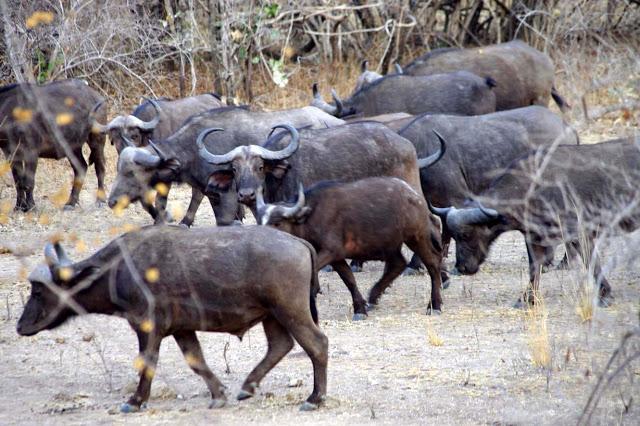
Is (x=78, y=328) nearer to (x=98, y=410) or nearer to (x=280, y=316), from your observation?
(x=98, y=410)

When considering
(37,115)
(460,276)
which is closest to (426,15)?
(37,115)

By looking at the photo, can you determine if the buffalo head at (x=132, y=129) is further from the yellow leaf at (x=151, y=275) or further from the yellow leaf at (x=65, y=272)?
the yellow leaf at (x=151, y=275)

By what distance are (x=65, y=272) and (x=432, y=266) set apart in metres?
3.73

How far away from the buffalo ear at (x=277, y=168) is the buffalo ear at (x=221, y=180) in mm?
417

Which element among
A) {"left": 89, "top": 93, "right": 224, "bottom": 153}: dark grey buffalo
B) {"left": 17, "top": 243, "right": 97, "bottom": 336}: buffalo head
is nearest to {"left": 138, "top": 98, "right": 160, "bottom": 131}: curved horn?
{"left": 89, "top": 93, "right": 224, "bottom": 153}: dark grey buffalo

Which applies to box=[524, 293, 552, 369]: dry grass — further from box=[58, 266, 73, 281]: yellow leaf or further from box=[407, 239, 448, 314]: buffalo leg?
box=[58, 266, 73, 281]: yellow leaf

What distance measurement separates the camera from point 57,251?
7.55m

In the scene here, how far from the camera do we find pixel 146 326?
701 centimetres

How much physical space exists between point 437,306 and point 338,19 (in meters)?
11.9

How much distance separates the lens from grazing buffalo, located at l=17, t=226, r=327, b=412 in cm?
710

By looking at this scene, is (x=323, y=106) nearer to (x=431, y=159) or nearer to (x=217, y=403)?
(x=431, y=159)

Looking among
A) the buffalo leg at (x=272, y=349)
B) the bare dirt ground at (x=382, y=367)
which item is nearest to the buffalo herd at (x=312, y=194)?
the buffalo leg at (x=272, y=349)

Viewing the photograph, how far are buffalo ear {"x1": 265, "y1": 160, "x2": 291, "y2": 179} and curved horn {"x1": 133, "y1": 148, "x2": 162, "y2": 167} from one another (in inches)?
67.1

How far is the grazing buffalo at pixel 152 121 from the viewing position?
1475cm
